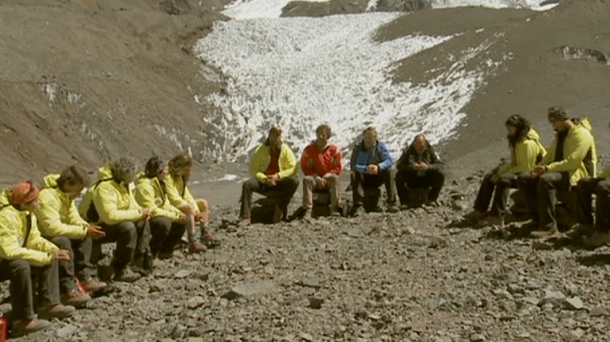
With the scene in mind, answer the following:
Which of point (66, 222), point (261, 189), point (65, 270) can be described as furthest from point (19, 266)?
point (261, 189)

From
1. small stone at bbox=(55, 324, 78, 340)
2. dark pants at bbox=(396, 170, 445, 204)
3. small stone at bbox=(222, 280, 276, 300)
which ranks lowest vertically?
small stone at bbox=(55, 324, 78, 340)

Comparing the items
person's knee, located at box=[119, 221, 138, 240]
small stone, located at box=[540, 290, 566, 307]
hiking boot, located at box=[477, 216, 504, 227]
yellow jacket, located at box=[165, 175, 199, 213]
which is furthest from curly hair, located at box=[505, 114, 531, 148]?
person's knee, located at box=[119, 221, 138, 240]

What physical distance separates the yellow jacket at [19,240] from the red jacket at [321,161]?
5.19 m

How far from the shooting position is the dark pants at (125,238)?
355 inches

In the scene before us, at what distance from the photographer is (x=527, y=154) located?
10445mm

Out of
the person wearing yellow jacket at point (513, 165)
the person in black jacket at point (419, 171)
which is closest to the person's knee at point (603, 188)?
the person wearing yellow jacket at point (513, 165)

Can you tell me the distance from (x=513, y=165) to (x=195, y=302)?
186 inches

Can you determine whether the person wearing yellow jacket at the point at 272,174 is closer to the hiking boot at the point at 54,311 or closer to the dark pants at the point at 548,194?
the dark pants at the point at 548,194

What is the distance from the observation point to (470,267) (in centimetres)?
877

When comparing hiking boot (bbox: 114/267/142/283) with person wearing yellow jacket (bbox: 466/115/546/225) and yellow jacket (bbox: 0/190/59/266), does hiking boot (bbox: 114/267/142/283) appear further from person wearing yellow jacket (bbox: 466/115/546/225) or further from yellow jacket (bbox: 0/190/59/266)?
person wearing yellow jacket (bbox: 466/115/546/225)

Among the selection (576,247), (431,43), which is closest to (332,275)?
(576,247)

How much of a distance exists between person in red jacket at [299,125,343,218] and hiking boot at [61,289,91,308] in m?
4.49

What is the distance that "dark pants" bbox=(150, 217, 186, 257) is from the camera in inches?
384

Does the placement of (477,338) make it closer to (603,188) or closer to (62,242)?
(603,188)
